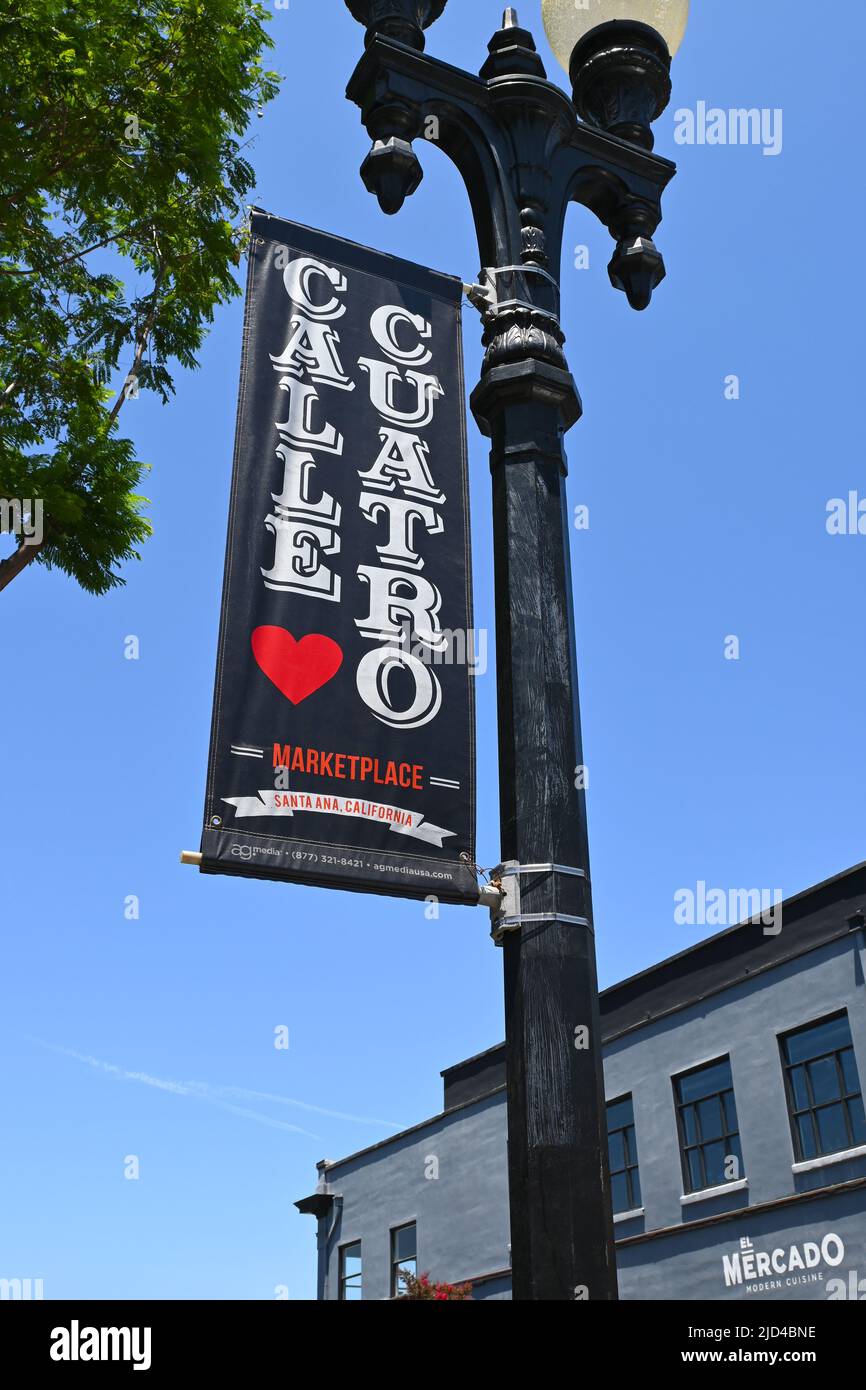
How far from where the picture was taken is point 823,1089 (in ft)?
61.2

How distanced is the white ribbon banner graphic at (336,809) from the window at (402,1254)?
26.2 metres

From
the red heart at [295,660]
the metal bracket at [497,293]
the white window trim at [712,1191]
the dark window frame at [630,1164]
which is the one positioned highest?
the metal bracket at [497,293]

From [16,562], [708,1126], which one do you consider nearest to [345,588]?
[16,562]

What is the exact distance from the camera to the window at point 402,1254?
28.1 metres

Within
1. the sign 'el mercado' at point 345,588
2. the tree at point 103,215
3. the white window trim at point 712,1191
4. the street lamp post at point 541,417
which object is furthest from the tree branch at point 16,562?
the white window trim at point 712,1191

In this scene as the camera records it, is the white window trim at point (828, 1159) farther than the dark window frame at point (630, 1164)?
No

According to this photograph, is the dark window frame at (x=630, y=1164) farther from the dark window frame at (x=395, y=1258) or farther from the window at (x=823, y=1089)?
the dark window frame at (x=395, y=1258)

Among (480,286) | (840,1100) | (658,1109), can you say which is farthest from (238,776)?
(658,1109)

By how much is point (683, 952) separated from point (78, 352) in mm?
16313

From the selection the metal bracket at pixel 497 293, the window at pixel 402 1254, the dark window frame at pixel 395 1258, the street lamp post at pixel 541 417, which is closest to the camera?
the street lamp post at pixel 541 417

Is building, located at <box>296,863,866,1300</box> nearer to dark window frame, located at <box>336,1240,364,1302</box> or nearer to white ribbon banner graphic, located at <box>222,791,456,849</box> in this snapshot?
dark window frame, located at <box>336,1240,364,1302</box>

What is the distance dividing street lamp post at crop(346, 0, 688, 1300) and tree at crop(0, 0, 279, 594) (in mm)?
3548

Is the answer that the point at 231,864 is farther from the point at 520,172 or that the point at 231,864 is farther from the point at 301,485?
the point at 520,172

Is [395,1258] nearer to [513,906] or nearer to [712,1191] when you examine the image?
[712,1191]
